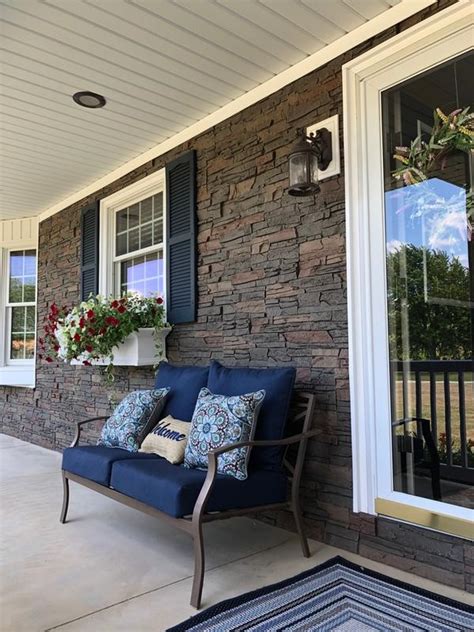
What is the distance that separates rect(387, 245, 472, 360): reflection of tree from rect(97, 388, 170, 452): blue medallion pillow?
1.51 metres

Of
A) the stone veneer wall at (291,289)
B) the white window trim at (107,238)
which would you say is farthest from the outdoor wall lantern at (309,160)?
the white window trim at (107,238)

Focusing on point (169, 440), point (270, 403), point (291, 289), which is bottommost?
point (169, 440)

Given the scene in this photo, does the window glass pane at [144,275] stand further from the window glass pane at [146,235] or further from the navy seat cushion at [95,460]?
the navy seat cushion at [95,460]

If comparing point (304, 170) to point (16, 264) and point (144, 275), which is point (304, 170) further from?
point (16, 264)

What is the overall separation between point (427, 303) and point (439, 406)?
533mm

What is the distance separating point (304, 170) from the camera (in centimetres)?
280

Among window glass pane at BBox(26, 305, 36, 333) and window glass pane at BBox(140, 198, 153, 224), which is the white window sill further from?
window glass pane at BBox(140, 198, 153, 224)

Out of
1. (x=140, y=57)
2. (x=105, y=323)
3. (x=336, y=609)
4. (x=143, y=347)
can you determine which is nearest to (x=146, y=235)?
(x=105, y=323)

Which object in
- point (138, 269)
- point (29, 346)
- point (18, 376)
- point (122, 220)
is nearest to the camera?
point (138, 269)

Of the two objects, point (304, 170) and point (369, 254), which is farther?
point (304, 170)

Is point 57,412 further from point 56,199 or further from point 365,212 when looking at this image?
point 365,212

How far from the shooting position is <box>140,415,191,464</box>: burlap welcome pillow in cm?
281

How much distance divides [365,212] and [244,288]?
3.32 feet

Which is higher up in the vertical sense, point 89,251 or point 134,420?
point 89,251
